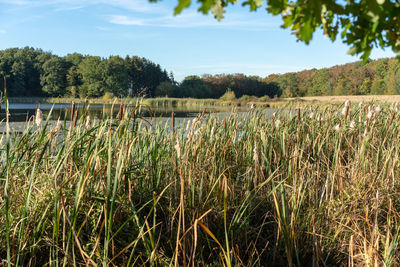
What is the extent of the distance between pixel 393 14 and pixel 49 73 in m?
58.2

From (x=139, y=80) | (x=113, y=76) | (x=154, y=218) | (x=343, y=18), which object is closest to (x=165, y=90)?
(x=113, y=76)

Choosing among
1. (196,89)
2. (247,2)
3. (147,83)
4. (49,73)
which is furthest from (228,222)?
(49,73)

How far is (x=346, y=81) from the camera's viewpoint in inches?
2164

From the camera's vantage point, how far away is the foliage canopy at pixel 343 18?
101 cm

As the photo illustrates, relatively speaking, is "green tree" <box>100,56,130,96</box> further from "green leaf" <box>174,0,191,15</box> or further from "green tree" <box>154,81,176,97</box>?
"green leaf" <box>174,0,191,15</box>

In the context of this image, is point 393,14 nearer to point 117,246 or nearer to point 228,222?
point 228,222

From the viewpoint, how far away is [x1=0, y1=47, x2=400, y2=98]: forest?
47.5m

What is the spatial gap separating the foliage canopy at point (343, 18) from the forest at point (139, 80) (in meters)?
43.9

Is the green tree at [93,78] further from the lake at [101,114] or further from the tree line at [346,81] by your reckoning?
the tree line at [346,81]

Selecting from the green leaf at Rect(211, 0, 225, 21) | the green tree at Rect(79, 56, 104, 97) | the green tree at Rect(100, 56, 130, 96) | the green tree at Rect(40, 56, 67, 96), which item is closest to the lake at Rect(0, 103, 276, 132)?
the green leaf at Rect(211, 0, 225, 21)

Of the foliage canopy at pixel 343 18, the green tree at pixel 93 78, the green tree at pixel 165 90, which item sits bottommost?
the foliage canopy at pixel 343 18

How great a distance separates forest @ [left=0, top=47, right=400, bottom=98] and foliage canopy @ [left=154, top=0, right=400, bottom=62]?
43.9 meters

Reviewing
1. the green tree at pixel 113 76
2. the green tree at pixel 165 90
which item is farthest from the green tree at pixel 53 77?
the green tree at pixel 165 90

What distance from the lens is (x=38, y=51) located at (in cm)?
6612
